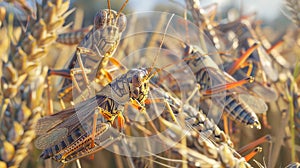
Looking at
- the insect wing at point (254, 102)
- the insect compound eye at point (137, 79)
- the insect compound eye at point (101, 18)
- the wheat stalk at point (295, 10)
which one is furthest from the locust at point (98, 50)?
the wheat stalk at point (295, 10)

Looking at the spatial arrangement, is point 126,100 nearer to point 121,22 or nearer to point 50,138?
point 50,138

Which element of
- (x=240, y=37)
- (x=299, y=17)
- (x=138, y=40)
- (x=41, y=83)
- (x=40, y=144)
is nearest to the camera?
(x=40, y=144)

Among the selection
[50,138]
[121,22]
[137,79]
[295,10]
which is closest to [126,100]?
[137,79]

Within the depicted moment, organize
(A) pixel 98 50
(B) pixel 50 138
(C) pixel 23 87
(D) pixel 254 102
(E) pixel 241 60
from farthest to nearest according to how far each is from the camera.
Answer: (E) pixel 241 60
(D) pixel 254 102
(A) pixel 98 50
(C) pixel 23 87
(B) pixel 50 138

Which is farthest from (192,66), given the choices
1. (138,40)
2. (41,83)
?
(138,40)

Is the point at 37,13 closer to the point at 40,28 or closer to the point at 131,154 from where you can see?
the point at 40,28

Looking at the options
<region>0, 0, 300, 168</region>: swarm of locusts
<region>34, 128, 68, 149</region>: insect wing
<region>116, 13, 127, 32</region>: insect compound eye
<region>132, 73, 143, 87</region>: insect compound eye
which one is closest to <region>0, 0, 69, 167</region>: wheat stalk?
<region>0, 0, 300, 168</region>: swarm of locusts

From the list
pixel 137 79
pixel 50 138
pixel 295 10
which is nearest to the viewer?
pixel 137 79

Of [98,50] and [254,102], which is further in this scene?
[254,102]
